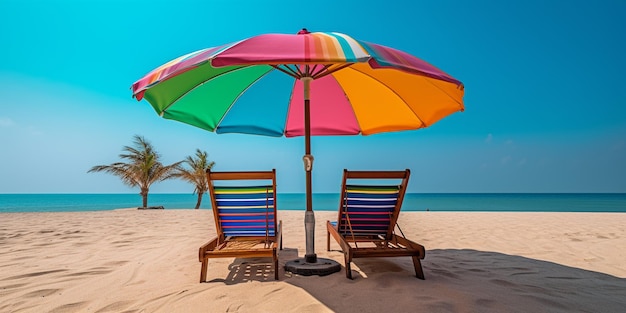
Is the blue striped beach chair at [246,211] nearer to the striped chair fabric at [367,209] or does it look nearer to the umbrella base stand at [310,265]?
the umbrella base stand at [310,265]

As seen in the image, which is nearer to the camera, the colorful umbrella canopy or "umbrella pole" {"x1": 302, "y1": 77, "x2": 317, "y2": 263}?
"umbrella pole" {"x1": 302, "y1": 77, "x2": 317, "y2": 263}

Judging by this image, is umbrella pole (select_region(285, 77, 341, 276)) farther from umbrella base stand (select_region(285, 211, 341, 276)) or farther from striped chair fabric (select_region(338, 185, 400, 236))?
striped chair fabric (select_region(338, 185, 400, 236))

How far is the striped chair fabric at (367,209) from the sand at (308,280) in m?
0.40

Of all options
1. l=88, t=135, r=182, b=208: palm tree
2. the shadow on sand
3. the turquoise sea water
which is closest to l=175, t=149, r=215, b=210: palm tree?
l=88, t=135, r=182, b=208: palm tree

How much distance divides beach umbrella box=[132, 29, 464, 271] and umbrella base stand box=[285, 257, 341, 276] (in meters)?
0.08

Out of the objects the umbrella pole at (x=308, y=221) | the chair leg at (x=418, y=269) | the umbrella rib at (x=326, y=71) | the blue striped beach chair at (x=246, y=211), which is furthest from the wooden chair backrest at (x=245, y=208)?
the chair leg at (x=418, y=269)

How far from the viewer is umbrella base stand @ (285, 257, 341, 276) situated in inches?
120

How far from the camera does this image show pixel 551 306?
2275mm

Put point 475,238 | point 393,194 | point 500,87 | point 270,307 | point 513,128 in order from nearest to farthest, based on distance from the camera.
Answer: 1. point 270,307
2. point 393,194
3. point 475,238
4. point 500,87
5. point 513,128

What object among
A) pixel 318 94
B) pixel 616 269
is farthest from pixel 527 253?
pixel 318 94

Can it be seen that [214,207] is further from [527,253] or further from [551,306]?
[527,253]

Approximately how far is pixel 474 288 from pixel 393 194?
43.5 inches

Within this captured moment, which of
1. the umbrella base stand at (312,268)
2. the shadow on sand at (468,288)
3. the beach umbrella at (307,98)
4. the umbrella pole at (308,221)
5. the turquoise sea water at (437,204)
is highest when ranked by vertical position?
the beach umbrella at (307,98)

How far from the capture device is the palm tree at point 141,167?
58.2 ft
